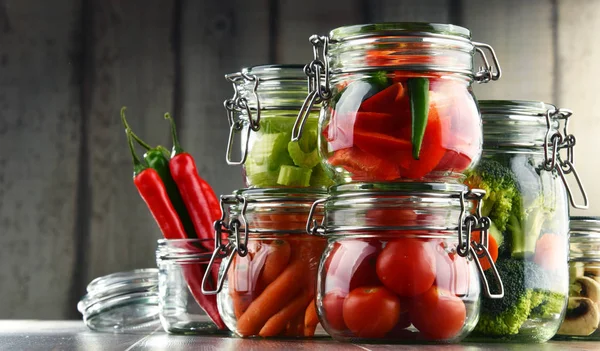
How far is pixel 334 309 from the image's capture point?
0.86 m

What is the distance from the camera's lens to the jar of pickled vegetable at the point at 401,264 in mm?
824

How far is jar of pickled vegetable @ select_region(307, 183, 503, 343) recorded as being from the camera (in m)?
0.82

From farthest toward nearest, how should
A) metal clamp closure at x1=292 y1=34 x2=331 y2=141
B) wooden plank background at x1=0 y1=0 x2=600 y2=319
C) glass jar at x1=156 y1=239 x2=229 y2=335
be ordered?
1. wooden plank background at x1=0 y1=0 x2=600 y2=319
2. glass jar at x1=156 y1=239 x2=229 y2=335
3. metal clamp closure at x1=292 y1=34 x2=331 y2=141

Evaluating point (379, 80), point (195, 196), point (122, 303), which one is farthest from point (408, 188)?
point (122, 303)

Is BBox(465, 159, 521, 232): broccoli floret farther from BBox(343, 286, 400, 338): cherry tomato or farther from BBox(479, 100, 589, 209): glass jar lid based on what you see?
BBox(343, 286, 400, 338): cherry tomato

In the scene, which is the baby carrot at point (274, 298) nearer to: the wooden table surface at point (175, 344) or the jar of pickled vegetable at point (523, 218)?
Result: the wooden table surface at point (175, 344)

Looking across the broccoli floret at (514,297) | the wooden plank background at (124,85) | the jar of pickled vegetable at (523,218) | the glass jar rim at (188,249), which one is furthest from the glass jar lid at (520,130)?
the wooden plank background at (124,85)

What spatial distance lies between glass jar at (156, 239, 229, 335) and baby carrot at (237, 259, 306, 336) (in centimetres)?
15

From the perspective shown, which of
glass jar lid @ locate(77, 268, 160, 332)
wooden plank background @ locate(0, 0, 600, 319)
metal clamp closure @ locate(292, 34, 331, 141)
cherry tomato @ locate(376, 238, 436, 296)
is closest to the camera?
cherry tomato @ locate(376, 238, 436, 296)

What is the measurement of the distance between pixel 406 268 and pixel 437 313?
0.18 feet

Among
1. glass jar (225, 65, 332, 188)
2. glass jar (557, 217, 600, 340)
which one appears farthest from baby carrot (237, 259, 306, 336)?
glass jar (557, 217, 600, 340)

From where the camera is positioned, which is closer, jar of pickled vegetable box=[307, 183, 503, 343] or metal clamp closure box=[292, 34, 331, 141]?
jar of pickled vegetable box=[307, 183, 503, 343]

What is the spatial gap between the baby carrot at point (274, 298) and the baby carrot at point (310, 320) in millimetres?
25

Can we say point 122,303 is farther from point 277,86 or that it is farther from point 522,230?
point 522,230
